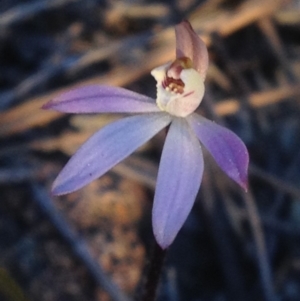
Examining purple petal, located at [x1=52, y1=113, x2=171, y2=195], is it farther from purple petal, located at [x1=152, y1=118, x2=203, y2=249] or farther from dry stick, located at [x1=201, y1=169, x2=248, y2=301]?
dry stick, located at [x1=201, y1=169, x2=248, y2=301]

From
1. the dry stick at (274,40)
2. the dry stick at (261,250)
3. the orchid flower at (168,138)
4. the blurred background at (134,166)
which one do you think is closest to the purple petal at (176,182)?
the orchid flower at (168,138)

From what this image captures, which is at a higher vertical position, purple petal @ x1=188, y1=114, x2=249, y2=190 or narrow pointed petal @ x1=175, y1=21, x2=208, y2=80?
narrow pointed petal @ x1=175, y1=21, x2=208, y2=80

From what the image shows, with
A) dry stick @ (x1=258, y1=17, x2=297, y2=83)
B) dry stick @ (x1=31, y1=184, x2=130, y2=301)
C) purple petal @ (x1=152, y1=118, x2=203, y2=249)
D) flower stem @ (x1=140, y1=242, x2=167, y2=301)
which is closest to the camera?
purple petal @ (x1=152, y1=118, x2=203, y2=249)

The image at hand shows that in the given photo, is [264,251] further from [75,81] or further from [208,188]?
[75,81]

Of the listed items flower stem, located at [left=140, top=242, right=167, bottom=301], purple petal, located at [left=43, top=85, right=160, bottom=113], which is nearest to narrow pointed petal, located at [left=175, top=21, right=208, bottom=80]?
purple petal, located at [left=43, top=85, right=160, bottom=113]

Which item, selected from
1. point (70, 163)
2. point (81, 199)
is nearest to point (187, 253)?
point (81, 199)

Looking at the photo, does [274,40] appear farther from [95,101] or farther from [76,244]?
[95,101]

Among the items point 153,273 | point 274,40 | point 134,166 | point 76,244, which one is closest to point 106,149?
point 153,273
